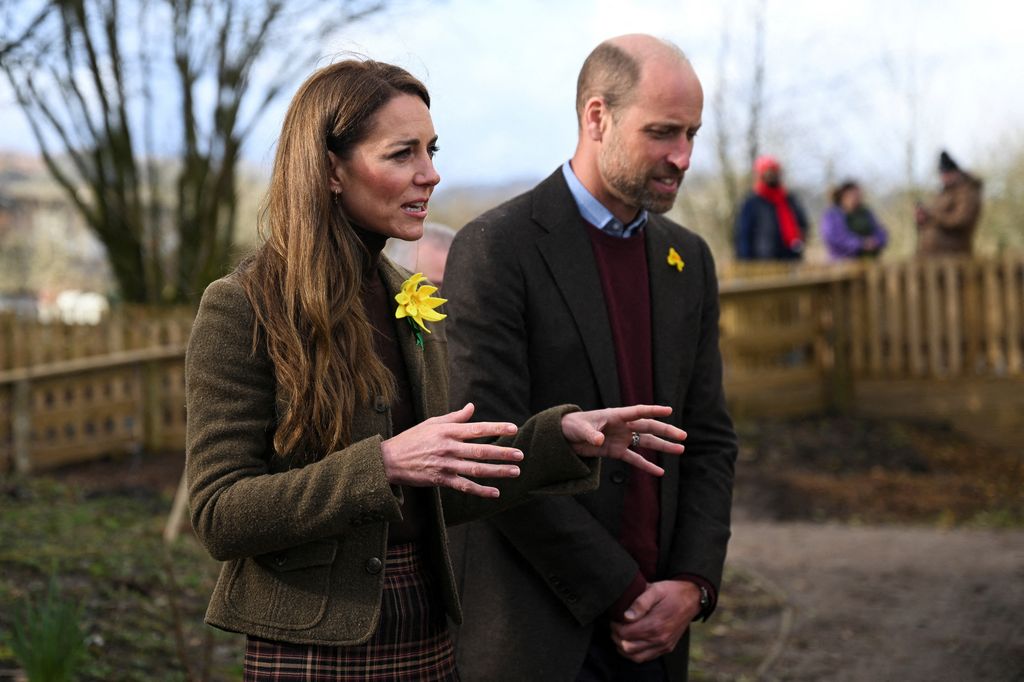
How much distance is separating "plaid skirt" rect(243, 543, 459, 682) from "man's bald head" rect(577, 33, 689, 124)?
4.39 feet

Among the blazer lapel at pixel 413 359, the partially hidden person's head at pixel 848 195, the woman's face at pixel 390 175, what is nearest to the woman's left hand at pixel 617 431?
the blazer lapel at pixel 413 359

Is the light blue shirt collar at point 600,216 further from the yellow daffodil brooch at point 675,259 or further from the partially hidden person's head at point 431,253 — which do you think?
the partially hidden person's head at point 431,253

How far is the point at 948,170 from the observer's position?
46.8 ft

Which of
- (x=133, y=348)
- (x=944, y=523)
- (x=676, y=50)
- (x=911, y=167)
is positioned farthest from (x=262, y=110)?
(x=911, y=167)

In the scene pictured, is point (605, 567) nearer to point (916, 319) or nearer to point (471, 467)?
point (471, 467)

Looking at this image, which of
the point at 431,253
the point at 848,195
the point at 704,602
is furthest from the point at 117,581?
the point at 848,195

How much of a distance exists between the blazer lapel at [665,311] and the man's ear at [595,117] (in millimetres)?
289

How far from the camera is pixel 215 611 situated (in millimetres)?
2242

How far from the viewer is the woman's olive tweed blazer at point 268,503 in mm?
2092

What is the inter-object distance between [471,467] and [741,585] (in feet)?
18.6

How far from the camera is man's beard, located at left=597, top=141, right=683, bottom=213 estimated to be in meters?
3.06

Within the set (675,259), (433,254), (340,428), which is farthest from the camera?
(433,254)

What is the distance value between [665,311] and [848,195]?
1160cm

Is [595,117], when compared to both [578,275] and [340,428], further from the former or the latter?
[340,428]
